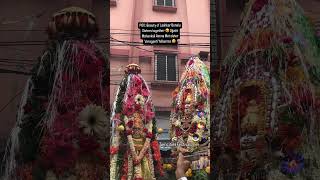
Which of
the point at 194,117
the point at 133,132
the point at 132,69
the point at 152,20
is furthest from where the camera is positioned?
the point at 194,117

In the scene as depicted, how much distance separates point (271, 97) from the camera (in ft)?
10.8

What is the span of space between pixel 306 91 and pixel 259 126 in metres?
0.34

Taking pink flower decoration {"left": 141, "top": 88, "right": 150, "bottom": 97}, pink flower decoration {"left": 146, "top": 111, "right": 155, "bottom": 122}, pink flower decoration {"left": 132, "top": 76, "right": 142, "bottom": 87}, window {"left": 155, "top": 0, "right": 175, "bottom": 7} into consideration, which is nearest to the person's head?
pink flower decoration {"left": 146, "top": 111, "right": 155, "bottom": 122}

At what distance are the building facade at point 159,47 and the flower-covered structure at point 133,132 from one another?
0.26 meters

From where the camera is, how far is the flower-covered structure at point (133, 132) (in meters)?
7.16

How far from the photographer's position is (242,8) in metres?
3.70

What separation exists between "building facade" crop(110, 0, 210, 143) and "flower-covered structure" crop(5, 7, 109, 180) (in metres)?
2.10

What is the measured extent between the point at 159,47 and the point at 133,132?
1167mm

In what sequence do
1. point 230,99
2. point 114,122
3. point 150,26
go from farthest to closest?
point 114,122 → point 150,26 → point 230,99

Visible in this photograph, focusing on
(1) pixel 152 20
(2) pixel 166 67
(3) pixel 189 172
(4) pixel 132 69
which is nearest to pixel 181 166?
(3) pixel 189 172

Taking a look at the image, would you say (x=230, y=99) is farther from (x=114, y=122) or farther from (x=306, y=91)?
(x=114, y=122)

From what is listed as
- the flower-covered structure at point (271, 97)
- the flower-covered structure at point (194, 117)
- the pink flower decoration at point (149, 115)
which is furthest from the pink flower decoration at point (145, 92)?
the flower-covered structure at point (271, 97)

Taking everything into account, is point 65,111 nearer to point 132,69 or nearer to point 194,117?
point 132,69

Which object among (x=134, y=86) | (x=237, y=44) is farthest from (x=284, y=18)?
(x=134, y=86)
